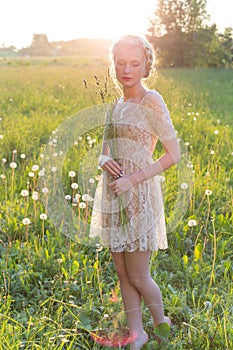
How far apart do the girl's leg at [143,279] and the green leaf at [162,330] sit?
0.30ft

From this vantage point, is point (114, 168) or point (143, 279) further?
point (143, 279)

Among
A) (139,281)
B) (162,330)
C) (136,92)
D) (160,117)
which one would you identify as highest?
(136,92)

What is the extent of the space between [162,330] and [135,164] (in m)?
0.78

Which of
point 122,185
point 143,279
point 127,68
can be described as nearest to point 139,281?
point 143,279

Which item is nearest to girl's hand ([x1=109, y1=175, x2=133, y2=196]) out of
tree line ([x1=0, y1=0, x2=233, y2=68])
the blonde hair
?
the blonde hair

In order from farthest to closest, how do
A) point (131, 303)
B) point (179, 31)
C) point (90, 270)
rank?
point (179, 31)
point (90, 270)
point (131, 303)

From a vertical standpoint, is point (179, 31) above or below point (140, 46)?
above

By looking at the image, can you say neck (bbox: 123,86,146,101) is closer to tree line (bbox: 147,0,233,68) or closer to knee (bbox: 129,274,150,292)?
knee (bbox: 129,274,150,292)

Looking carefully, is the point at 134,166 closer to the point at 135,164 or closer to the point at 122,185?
the point at 135,164

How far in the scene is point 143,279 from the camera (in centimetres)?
222

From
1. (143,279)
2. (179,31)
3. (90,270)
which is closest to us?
(143,279)

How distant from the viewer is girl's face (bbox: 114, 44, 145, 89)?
6.63ft

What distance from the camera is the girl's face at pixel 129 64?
79.5 inches

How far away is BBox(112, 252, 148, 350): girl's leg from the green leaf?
5.0 inches
